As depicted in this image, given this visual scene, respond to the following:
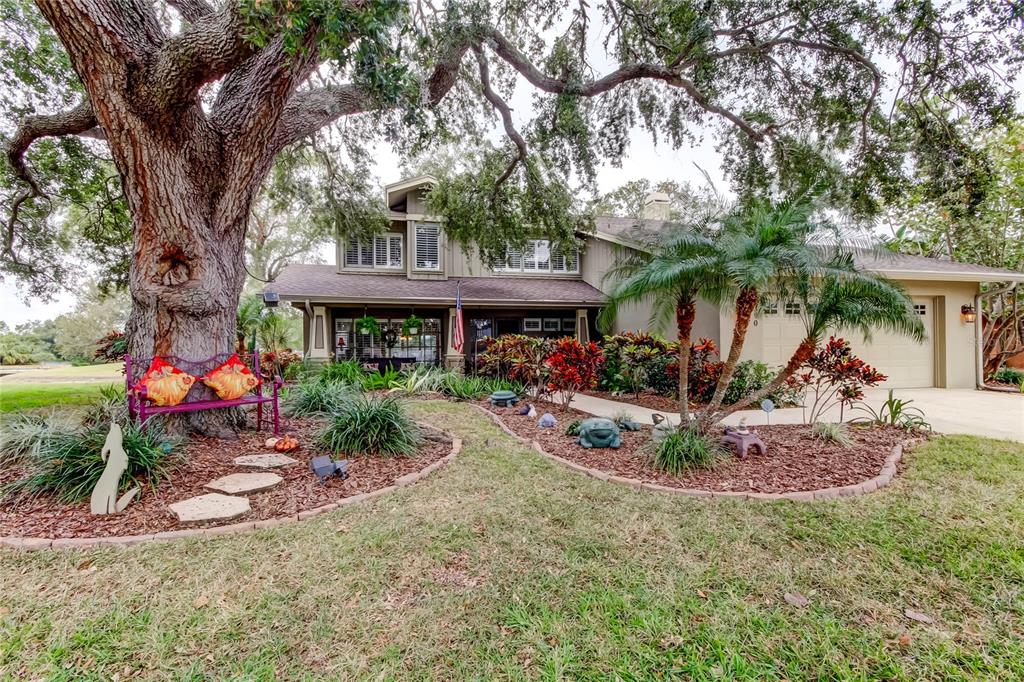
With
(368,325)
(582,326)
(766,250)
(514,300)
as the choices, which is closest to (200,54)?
(766,250)

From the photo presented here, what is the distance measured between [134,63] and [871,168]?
33.3 feet

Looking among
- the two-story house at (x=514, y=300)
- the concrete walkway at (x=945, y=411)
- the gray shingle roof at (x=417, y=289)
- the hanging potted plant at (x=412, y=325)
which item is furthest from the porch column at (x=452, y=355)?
the concrete walkway at (x=945, y=411)

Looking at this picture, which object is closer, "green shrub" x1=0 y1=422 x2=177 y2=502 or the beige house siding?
"green shrub" x1=0 y1=422 x2=177 y2=502

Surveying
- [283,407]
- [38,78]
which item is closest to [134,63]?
[283,407]

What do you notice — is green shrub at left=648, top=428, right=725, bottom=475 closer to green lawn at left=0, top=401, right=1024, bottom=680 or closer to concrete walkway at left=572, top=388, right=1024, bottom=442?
green lawn at left=0, top=401, right=1024, bottom=680

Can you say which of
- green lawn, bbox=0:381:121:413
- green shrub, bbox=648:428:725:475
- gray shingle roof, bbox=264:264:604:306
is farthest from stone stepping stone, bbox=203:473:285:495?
gray shingle roof, bbox=264:264:604:306

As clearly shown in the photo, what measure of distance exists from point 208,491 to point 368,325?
8285 mm

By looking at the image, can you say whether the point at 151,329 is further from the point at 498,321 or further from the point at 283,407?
the point at 498,321

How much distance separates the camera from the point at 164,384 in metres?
4.40

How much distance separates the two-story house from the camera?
10.1 meters

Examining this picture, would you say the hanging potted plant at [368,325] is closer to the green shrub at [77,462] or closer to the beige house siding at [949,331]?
the green shrub at [77,462]

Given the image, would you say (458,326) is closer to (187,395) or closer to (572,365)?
(572,365)

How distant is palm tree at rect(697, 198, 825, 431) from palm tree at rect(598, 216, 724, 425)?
0.53 ft

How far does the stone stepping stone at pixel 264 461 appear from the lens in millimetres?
4402
